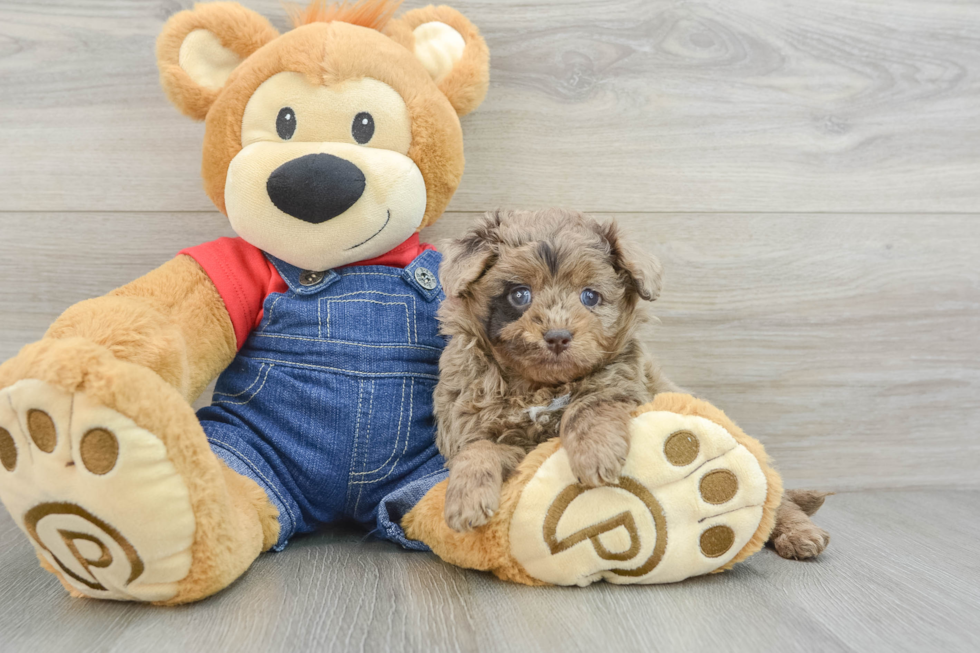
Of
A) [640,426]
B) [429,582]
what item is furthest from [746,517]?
[429,582]

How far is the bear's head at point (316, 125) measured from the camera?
111 cm

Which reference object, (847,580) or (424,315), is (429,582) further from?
(847,580)

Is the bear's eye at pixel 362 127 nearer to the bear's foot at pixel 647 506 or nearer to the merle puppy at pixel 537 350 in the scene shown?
the merle puppy at pixel 537 350

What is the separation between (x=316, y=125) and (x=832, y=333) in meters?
1.21

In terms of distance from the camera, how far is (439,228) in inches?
58.3

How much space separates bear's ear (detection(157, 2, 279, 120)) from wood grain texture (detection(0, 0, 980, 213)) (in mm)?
216

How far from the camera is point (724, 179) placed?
1.51m

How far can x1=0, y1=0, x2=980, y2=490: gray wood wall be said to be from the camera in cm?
142

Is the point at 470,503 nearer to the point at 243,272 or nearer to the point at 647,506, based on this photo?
the point at 647,506

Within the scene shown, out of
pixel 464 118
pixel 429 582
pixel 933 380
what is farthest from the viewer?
pixel 933 380

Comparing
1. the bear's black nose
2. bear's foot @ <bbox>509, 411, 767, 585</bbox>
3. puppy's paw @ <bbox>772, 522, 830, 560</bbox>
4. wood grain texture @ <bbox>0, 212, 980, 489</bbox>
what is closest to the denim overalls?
the bear's black nose

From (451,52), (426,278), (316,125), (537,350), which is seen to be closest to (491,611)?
(537,350)

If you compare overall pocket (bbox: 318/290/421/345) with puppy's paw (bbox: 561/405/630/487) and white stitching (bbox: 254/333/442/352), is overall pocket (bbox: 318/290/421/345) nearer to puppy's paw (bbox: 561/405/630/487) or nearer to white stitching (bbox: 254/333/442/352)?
white stitching (bbox: 254/333/442/352)

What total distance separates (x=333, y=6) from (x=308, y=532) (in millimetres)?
975
